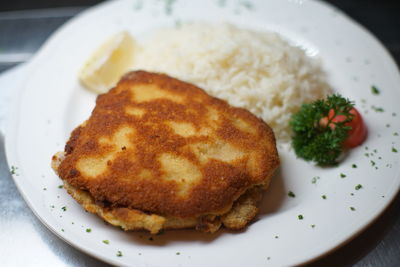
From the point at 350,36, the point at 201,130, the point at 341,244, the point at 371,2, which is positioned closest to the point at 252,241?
the point at 341,244

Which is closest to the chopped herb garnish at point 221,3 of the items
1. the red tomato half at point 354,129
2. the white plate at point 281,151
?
the white plate at point 281,151

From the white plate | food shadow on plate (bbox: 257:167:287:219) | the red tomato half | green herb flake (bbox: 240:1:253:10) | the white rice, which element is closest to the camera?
the white plate

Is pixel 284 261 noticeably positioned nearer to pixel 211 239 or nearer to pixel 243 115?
pixel 211 239

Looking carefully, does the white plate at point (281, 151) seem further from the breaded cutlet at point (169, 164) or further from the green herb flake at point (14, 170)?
the breaded cutlet at point (169, 164)

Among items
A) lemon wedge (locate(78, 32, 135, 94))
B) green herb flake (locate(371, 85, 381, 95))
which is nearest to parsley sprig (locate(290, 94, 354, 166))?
green herb flake (locate(371, 85, 381, 95))

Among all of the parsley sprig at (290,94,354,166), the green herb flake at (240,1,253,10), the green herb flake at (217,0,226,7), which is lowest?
the green herb flake at (217,0,226,7)

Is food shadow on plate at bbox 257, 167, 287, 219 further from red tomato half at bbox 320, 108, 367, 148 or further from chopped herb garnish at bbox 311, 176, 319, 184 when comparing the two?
red tomato half at bbox 320, 108, 367, 148

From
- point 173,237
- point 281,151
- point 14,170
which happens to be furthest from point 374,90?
point 14,170
